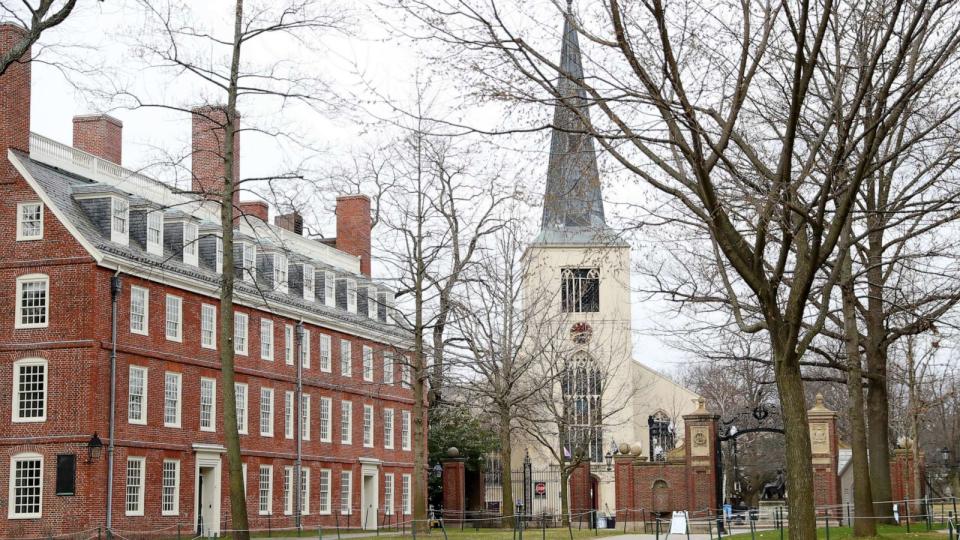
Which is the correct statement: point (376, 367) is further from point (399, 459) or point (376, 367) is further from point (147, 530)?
point (147, 530)

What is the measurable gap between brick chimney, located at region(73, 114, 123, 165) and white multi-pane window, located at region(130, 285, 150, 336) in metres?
5.60

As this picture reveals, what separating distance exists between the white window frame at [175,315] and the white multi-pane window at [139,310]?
0.98 m

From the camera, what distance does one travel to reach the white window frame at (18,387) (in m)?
33.8

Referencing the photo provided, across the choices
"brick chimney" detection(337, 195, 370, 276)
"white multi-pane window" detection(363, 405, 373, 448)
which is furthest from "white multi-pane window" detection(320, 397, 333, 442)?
"brick chimney" detection(337, 195, 370, 276)

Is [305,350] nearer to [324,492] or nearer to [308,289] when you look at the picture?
[308,289]

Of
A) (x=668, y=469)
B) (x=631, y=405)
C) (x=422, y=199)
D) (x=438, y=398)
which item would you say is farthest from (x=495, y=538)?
(x=631, y=405)

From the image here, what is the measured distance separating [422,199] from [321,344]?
1440 centimetres

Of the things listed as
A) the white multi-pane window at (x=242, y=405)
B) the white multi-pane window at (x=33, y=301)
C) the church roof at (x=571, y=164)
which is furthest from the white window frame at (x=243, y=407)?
the church roof at (x=571, y=164)

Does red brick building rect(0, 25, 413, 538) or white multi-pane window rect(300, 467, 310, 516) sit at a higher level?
red brick building rect(0, 25, 413, 538)

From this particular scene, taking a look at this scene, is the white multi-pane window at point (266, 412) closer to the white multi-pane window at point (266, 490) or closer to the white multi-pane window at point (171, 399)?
the white multi-pane window at point (266, 490)

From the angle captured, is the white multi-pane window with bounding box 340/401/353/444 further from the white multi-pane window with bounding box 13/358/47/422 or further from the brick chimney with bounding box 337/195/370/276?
the white multi-pane window with bounding box 13/358/47/422

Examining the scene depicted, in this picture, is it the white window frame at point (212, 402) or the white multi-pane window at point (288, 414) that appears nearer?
the white window frame at point (212, 402)

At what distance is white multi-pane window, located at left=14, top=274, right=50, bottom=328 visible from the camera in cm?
3428

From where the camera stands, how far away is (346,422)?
50.3 metres
